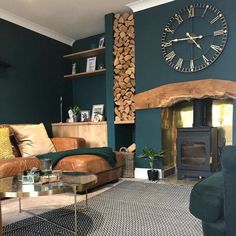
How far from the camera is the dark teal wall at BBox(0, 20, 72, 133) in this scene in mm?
4062

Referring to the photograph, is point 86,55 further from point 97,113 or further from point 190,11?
point 190,11

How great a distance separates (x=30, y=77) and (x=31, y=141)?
1271mm

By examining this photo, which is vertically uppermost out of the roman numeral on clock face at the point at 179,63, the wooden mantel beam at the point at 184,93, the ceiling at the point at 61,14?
the ceiling at the point at 61,14

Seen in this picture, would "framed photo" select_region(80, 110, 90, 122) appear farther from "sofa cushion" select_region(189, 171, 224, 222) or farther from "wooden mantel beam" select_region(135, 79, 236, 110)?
"sofa cushion" select_region(189, 171, 224, 222)

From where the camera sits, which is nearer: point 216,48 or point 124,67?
point 216,48

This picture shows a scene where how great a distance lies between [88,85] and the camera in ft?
16.6

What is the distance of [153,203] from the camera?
2660 mm

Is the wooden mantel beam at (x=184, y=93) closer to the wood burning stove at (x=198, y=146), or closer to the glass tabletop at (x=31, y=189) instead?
the wood burning stove at (x=198, y=146)

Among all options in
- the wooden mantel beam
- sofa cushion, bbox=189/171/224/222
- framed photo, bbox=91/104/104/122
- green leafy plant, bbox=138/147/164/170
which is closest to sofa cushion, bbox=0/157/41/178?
green leafy plant, bbox=138/147/164/170

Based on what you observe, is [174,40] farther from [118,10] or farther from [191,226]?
[191,226]

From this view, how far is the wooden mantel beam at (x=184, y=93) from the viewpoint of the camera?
3.27 metres

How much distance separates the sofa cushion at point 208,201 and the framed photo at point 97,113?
3.06 meters

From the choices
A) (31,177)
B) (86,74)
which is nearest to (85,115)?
(86,74)

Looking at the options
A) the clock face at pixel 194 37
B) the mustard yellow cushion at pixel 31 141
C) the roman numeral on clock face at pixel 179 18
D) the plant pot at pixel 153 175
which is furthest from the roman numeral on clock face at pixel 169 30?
the mustard yellow cushion at pixel 31 141
